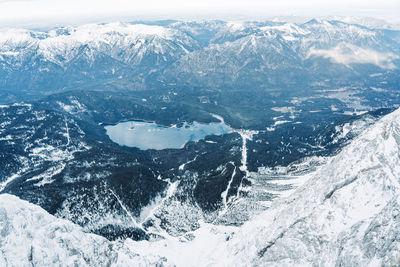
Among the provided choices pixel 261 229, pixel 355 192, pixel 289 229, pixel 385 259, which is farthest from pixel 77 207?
pixel 385 259

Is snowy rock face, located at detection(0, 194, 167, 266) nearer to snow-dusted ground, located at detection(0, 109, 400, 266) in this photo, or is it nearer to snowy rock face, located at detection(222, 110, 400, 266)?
snow-dusted ground, located at detection(0, 109, 400, 266)

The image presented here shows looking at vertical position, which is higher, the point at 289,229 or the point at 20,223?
the point at 20,223

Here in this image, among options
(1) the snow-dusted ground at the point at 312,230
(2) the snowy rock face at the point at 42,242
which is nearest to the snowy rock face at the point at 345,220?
(1) the snow-dusted ground at the point at 312,230

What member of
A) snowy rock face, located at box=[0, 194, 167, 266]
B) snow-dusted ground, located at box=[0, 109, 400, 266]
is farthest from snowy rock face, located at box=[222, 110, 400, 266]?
snowy rock face, located at box=[0, 194, 167, 266]

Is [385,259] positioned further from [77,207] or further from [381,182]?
[77,207]

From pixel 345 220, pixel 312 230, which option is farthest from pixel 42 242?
pixel 345 220

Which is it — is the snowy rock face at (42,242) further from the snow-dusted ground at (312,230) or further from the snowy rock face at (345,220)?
the snowy rock face at (345,220)
